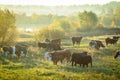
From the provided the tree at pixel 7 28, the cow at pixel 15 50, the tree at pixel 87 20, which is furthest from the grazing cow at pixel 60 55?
the tree at pixel 7 28

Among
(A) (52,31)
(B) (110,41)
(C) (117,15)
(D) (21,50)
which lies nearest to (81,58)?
(B) (110,41)

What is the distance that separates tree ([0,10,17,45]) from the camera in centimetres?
966

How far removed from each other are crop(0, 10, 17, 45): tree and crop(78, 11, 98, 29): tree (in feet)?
8.00

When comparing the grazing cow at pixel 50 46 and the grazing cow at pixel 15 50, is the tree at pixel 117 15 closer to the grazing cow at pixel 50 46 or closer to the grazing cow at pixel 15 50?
Result: the grazing cow at pixel 50 46

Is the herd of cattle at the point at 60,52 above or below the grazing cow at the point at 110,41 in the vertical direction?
below

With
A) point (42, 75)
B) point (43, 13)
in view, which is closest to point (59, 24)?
point (43, 13)

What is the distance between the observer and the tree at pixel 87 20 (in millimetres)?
10375

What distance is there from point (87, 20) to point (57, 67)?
2275 millimetres

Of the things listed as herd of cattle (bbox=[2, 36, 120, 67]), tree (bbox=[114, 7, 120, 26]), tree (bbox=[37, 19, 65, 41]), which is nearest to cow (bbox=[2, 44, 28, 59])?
herd of cattle (bbox=[2, 36, 120, 67])

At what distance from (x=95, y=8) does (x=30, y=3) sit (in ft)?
7.96

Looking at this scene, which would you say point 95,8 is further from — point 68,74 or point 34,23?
point 68,74

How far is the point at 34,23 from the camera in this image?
10125 mm

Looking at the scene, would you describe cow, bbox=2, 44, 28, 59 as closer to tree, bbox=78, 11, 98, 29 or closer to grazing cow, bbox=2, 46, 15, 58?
grazing cow, bbox=2, 46, 15, 58

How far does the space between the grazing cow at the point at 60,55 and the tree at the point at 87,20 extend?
120cm
